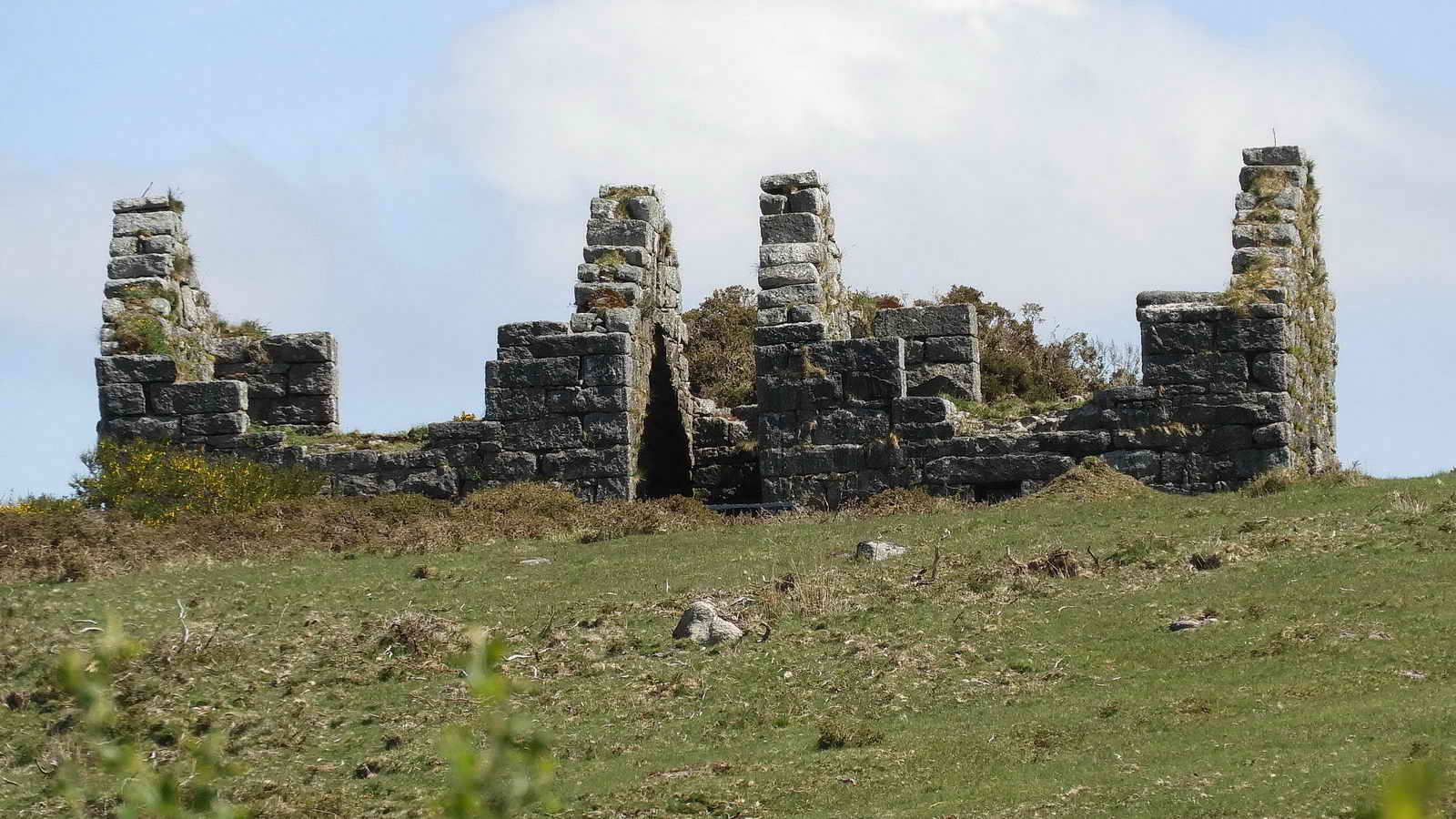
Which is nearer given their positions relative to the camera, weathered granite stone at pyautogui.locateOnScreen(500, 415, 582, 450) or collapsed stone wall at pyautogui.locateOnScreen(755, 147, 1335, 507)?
collapsed stone wall at pyautogui.locateOnScreen(755, 147, 1335, 507)

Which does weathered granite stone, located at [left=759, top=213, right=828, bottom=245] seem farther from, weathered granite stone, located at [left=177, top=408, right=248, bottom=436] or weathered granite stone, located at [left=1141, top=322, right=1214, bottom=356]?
weathered granite stone, located at [left=177, top=408, right=248, bottom=436]

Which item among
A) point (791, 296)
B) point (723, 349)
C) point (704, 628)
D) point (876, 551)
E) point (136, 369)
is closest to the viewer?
point (704, 628)

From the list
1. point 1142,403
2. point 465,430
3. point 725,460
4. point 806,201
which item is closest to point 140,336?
point 465,430

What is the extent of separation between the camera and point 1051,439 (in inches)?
897

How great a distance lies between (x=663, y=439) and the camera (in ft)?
84.8

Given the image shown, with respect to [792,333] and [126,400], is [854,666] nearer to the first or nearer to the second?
[792,333]

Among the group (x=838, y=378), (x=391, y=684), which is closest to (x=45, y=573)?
(x=391, y=684)

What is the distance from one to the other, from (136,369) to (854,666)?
14.1 metres

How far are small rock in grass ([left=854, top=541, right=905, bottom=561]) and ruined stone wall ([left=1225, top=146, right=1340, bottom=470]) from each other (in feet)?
20.6

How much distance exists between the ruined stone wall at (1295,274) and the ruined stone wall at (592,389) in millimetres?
7459

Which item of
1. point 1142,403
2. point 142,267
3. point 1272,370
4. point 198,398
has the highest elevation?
point 142,267

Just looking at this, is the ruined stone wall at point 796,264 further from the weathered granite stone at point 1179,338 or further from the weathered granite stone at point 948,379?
the weathered granite stone at point 1179,338

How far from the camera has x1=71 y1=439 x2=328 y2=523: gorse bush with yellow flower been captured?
22.9m

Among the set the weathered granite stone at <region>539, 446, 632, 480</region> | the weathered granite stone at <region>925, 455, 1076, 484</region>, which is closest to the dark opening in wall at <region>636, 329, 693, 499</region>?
the weathered granite stone at <region>539, 446, 632, 480</region>
